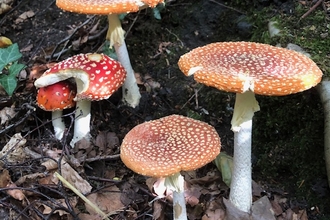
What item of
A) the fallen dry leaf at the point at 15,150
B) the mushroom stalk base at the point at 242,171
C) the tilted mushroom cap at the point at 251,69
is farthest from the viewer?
the fallen dry leaf at the point at 15,150

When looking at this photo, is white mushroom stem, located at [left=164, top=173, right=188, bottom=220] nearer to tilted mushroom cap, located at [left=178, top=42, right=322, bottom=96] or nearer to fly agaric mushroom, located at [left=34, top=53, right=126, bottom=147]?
tilted mushroom cap, located at [left=178, top=42, right=322, bottom=96]

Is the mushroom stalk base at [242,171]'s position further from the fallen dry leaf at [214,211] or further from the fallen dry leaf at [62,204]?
the fallen dry leaf at [62,204]

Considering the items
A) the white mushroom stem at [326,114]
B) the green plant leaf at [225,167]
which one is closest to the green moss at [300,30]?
the white mushroom stem at [326,114]

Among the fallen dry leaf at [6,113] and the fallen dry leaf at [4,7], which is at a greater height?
the fallen dry leaf at [4,7]

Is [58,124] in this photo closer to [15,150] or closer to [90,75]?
[15,150]

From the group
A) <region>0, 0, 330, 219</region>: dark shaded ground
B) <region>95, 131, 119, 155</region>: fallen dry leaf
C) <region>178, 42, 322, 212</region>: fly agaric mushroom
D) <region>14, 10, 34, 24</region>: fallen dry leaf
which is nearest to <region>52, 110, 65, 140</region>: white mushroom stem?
<region>0, 0, 330, 219</region>: dark shaded ground
